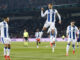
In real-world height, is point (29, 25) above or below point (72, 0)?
below

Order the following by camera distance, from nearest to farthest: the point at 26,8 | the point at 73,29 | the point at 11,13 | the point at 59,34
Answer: the point at 73,29 < the point at 59,34 < the point at 26,8 < the point at 11,13

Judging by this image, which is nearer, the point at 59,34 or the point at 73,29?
the point at 73,29

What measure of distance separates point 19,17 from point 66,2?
1504 cm

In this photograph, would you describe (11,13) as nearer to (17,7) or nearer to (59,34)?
(17,7)

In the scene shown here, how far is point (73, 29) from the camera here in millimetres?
16766

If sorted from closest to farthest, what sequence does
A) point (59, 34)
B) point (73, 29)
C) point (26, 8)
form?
point (73, 29)
point (59, 34)
point (26, 8)

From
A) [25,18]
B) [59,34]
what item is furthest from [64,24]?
[25,18]

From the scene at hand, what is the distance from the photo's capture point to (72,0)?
188 ft

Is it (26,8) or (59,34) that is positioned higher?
(26,8)

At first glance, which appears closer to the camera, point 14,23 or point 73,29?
point 73,29

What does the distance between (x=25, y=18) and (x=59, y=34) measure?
1397 centimetres

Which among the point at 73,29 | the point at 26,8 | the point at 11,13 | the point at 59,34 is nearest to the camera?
the point at 73,29

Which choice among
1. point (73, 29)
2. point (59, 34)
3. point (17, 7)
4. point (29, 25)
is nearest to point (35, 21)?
point (29, 25)

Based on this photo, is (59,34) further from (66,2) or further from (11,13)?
(11,13)
